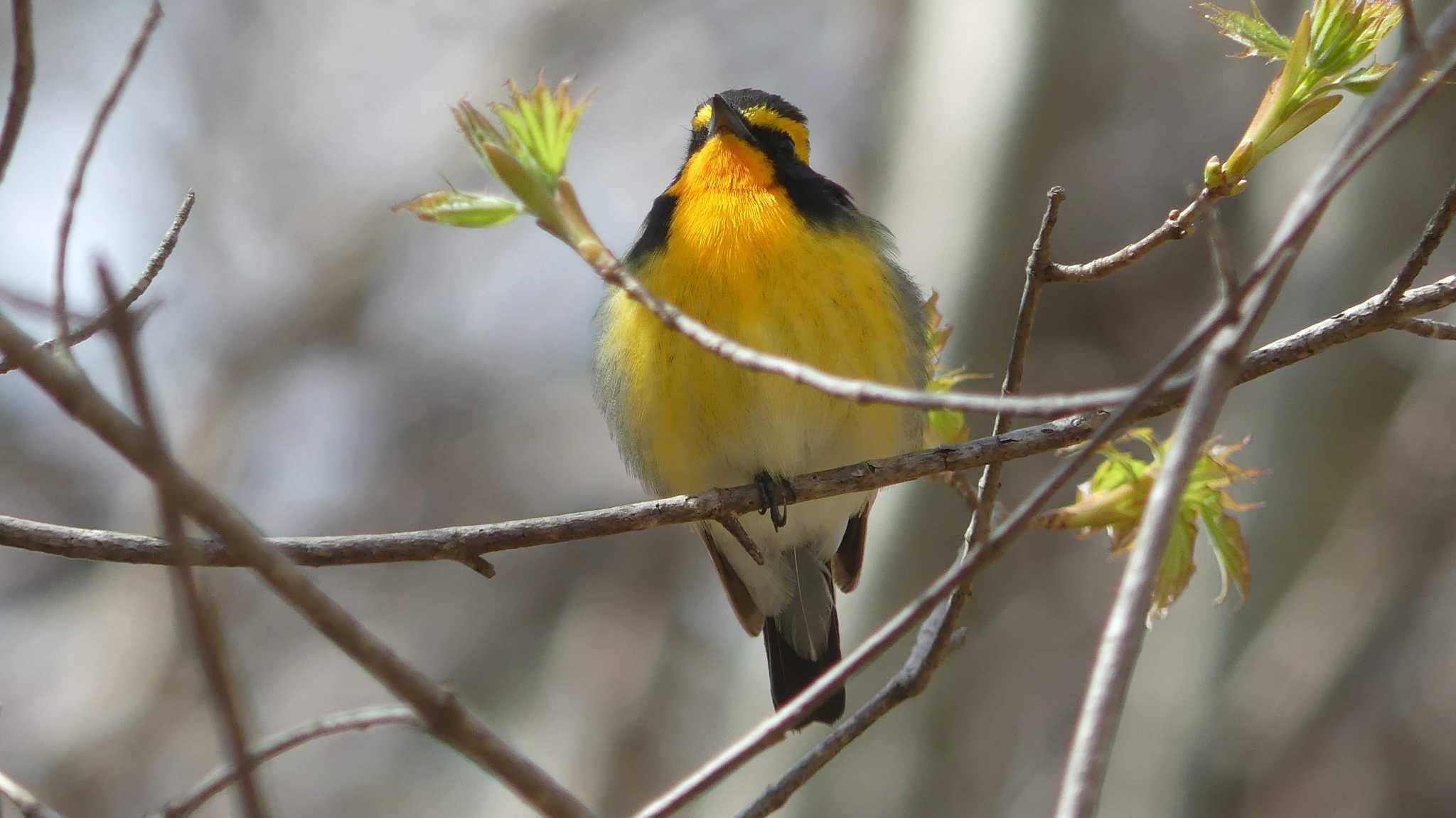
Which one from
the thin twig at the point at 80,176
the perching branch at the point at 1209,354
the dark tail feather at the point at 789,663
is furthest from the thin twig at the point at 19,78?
the dark tail feather at the point at 789,663

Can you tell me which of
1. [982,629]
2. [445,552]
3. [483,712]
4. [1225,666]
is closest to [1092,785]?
[445,552]

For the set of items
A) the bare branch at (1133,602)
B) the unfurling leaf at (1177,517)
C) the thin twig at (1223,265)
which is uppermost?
the unfurling leaf at (1177,517)

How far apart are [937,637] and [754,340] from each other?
1.23 m

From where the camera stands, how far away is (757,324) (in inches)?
144

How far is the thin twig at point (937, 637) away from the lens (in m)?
2.24

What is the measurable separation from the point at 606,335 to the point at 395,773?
7.11 meters

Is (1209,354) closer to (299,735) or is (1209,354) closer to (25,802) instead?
(299,735)

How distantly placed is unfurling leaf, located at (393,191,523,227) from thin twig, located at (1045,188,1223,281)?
1124 millimetres

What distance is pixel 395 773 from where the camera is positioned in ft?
33.6

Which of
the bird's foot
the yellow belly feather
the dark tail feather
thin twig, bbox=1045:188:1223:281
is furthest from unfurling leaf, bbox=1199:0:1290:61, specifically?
the dark tail feather

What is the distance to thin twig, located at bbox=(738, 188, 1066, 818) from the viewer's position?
7.36ft

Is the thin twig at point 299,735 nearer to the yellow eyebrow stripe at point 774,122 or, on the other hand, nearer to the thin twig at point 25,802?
the thin twig at point 25,802

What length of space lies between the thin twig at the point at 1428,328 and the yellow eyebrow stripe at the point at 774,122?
2.17 m

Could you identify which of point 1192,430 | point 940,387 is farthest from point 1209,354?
point 940,387
